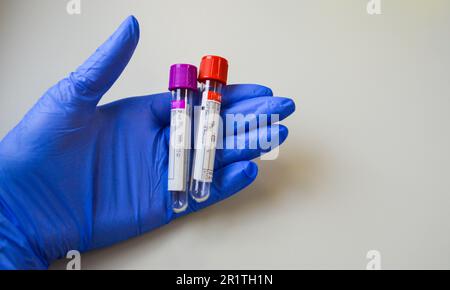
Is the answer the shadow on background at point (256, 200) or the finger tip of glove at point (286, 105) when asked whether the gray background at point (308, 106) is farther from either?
the finger tip of glove at point (286, 105)

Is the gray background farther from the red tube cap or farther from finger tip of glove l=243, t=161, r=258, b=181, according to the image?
the red tube cap

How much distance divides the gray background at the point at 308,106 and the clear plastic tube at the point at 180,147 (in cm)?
9

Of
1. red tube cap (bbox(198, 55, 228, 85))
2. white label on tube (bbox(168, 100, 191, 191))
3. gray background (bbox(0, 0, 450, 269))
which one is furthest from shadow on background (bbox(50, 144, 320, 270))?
red tube cap (bbox(198, 55, 228, 85))

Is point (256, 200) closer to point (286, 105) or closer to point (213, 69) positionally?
point (286, 105)

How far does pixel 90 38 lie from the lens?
1312mm

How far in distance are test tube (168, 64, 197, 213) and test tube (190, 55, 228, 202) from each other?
2 centimetres

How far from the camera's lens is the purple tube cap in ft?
3.43

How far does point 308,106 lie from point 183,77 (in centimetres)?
41

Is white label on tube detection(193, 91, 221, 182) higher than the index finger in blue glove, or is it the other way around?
the index finger in blue glove

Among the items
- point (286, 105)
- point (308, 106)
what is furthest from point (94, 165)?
point (308, 106)

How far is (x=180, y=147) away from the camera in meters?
1.04

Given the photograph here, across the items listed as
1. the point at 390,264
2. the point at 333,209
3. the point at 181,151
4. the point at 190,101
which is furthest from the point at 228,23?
the point at 390,264

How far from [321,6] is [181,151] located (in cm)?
69

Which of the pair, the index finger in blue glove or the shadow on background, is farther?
the shadow on background
